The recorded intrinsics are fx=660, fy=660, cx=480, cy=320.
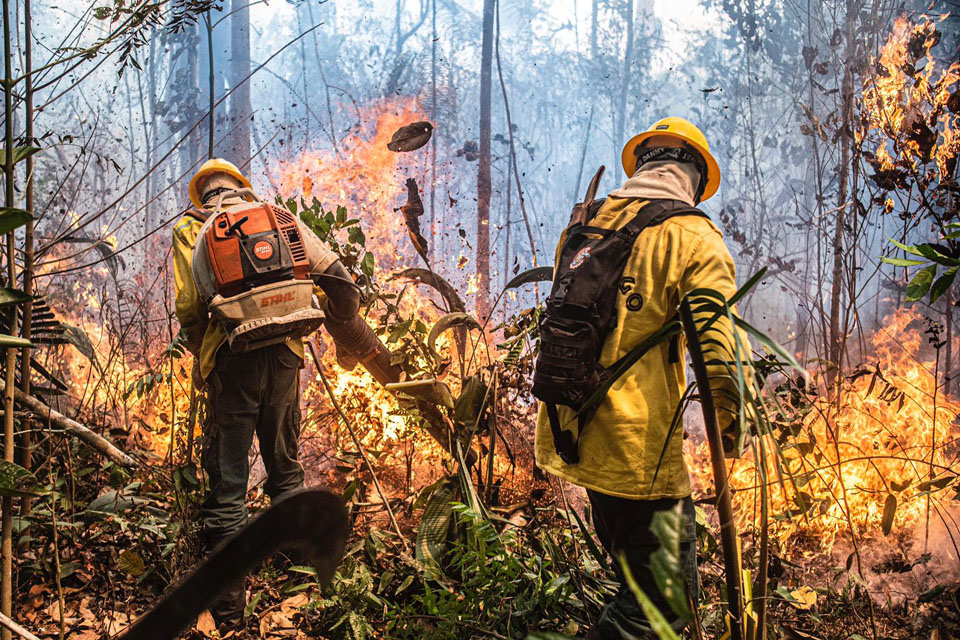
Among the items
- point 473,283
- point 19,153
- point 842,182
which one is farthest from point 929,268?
point 473,283

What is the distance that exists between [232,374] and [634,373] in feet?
5.69

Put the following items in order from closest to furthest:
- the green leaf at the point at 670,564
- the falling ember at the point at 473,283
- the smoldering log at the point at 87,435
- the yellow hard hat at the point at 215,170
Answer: the green leaf at the point at 670,564
the smoldering log at the point at 87,435
the yellow hard hat at the point at 215,170
the falling ember at the point at 473,283

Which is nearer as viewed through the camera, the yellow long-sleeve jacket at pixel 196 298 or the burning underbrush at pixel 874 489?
the yellow long-sleeve jacket at pixel 196 298

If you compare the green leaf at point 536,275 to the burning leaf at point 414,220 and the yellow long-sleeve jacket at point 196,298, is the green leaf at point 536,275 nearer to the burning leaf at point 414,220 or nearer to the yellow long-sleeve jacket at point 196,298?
the burning leaf at point 414,220

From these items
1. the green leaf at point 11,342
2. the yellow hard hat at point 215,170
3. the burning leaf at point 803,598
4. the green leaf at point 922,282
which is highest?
the yellow hard hat at point 215,170

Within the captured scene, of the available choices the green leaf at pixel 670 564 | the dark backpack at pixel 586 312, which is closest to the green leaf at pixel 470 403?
the dark backpack at pixel 586 312

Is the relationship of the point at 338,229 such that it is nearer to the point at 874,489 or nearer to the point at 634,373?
the point at 634,373

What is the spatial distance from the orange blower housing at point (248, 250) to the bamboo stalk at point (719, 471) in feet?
6.74

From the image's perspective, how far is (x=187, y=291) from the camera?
2.83 m

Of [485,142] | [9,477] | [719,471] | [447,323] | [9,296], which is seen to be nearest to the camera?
[719,471]

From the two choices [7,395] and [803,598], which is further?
[803,598]

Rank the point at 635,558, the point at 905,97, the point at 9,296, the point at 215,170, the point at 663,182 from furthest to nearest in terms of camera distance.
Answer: the point at 905,97
the point at 215,170
the point at 663,182
the point at 635,558
the point at 9,296

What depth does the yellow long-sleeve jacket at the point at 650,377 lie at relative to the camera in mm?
1911

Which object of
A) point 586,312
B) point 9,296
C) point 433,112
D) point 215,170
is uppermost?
point 433,112
